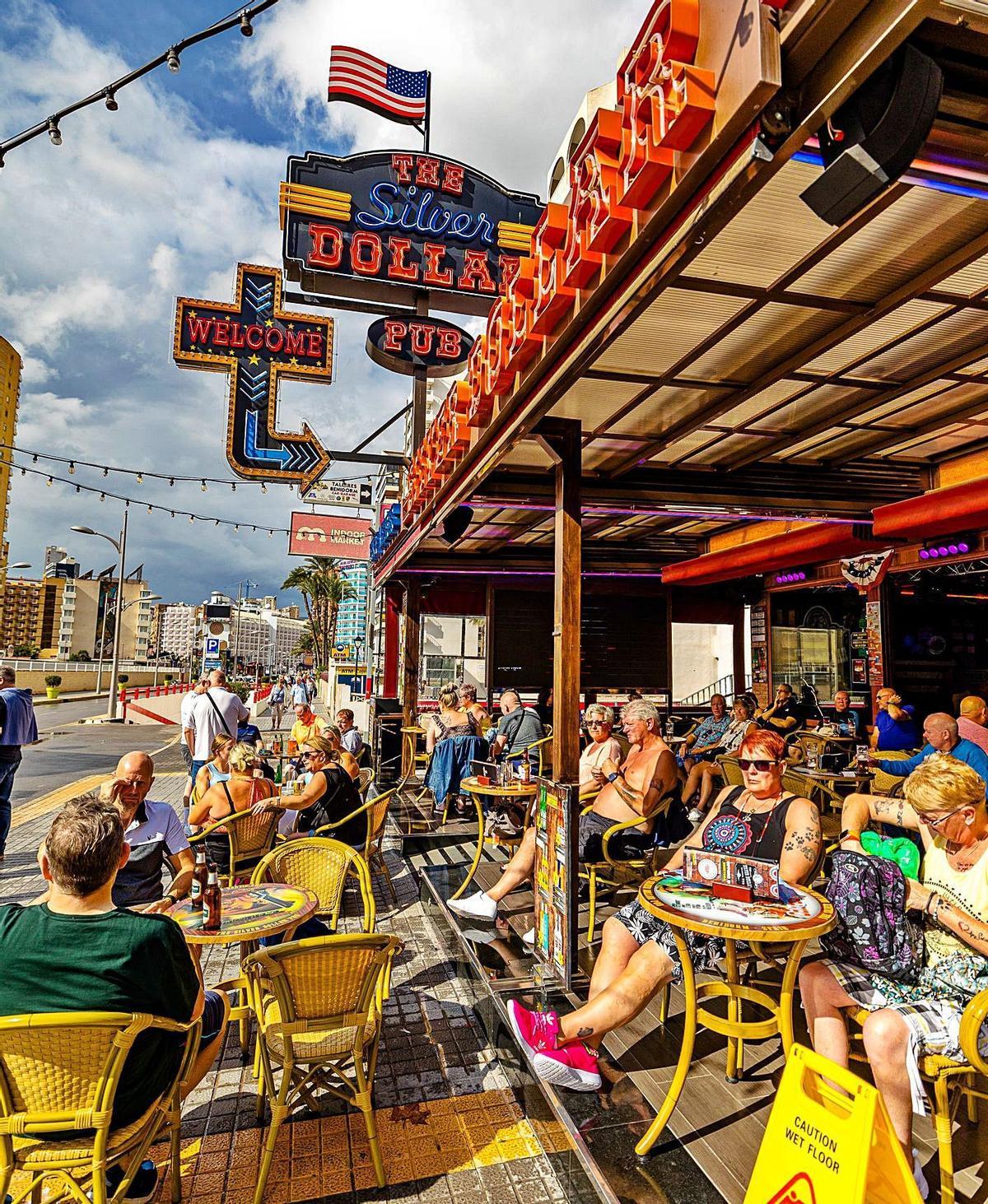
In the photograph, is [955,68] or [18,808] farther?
[18,808]

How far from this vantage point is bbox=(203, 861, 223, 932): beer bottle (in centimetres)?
289

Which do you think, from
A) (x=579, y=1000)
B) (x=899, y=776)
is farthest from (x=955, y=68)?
(x=899, y=776)

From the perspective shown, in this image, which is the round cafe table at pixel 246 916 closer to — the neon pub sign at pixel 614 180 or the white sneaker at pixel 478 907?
the white sneaker at pixel 478 907

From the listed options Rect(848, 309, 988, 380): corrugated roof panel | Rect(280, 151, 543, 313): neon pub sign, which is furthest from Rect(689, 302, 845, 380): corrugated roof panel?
Rect(280, 151, 543, 313): neon pub sign

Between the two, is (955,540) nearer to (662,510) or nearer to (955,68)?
(662,510)

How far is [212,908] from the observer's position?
292cm

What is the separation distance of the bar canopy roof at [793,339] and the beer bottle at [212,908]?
261 centimetres

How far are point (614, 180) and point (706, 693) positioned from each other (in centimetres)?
1253

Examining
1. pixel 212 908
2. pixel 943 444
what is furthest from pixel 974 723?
pixel 212 908

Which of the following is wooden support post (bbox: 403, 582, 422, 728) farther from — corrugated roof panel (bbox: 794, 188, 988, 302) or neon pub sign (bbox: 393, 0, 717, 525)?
corrugated roof panel (bbox: 794, 188, 988, 302)

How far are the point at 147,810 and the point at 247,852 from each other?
1.31 metres

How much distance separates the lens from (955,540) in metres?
7.83

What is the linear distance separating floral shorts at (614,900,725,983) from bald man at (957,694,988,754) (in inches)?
135

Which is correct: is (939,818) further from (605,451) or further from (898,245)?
(605,451)
